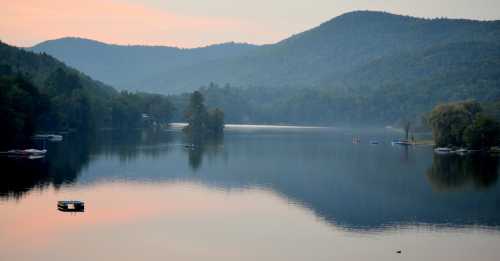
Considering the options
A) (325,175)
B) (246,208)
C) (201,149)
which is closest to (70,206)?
(246,208)

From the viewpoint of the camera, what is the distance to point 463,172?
8194 cm

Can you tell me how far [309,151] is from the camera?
382 ft

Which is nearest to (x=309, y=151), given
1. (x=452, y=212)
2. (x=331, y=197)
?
(x=331, y=197)

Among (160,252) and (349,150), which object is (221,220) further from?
(349,150)

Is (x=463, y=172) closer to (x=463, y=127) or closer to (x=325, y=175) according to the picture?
(x=325, y=175)

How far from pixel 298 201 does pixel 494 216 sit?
1644 cm

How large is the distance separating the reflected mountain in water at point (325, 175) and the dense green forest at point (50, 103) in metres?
6.69

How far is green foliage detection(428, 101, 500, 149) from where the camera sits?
109062 mm

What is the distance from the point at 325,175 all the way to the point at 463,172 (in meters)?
15.8

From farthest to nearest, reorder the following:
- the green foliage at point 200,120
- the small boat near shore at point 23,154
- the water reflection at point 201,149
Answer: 1. the green foliage at point 200,120
2. the water reflection at point 201,149
3. the small boat near shore at point 23,154

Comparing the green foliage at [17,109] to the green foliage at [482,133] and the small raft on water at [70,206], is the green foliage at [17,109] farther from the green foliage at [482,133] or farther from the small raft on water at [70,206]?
the green foliage at [482,133]

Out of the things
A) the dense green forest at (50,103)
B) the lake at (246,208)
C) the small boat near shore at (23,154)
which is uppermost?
the dense green forest at (50,103)

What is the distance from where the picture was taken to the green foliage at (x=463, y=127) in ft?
358

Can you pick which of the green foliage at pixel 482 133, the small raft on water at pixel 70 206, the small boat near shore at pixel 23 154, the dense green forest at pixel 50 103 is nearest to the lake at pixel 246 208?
the small raft on water at pixel 70 206
